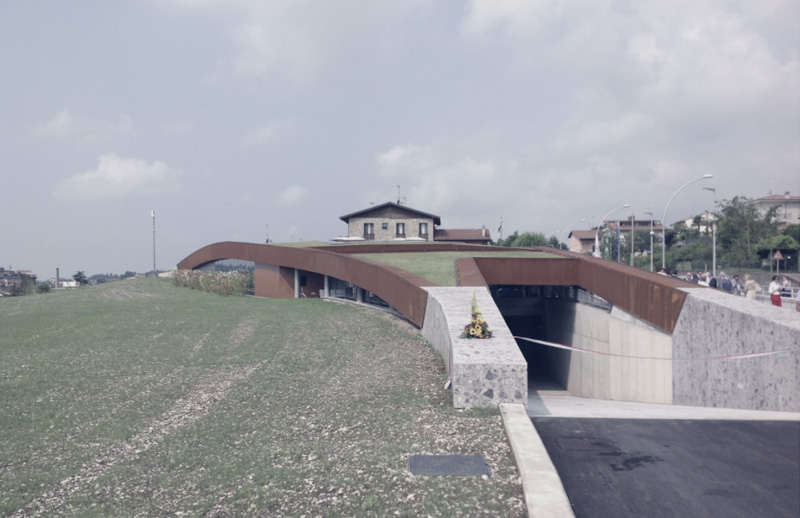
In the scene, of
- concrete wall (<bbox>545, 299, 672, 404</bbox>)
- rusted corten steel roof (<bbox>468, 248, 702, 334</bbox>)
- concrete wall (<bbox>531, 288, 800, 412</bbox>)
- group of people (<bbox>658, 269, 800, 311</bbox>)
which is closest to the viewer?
concrete wall (<bbox>531, 288, 800, 412</bbox>)

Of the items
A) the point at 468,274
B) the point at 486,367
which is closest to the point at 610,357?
the point at 468,274

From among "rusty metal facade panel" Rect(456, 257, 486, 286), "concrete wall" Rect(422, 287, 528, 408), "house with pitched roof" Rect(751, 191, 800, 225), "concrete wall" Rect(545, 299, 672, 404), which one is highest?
"house with pitched roof" Rect(751, 191, 800, 225)

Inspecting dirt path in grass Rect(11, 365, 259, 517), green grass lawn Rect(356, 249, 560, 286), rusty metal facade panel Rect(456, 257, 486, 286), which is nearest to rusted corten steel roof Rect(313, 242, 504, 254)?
green grass lawn Rect(356, 249, 560, 286)

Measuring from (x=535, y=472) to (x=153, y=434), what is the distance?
5409mm

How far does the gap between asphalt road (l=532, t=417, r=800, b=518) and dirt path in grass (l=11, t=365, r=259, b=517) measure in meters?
5.31

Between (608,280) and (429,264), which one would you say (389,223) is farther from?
(608,280)

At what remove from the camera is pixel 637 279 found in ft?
58.1

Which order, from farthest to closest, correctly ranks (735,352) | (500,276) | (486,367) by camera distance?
(500,276) → (735,352) → (486,367)

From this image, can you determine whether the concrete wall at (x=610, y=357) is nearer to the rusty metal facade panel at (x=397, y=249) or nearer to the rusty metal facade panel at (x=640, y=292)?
A: the rusty metal facade panel at (x=640, y=292)

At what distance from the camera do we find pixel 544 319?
3127 centimetres

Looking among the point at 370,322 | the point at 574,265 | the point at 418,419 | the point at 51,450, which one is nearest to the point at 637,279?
the point at 574,265

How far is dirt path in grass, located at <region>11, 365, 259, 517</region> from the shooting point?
20.4 feet

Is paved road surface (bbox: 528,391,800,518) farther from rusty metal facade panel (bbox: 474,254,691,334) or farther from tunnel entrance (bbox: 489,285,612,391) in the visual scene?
tunnel entrance (bbox: 489,285,612,391)

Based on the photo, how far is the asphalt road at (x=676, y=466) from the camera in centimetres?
578
